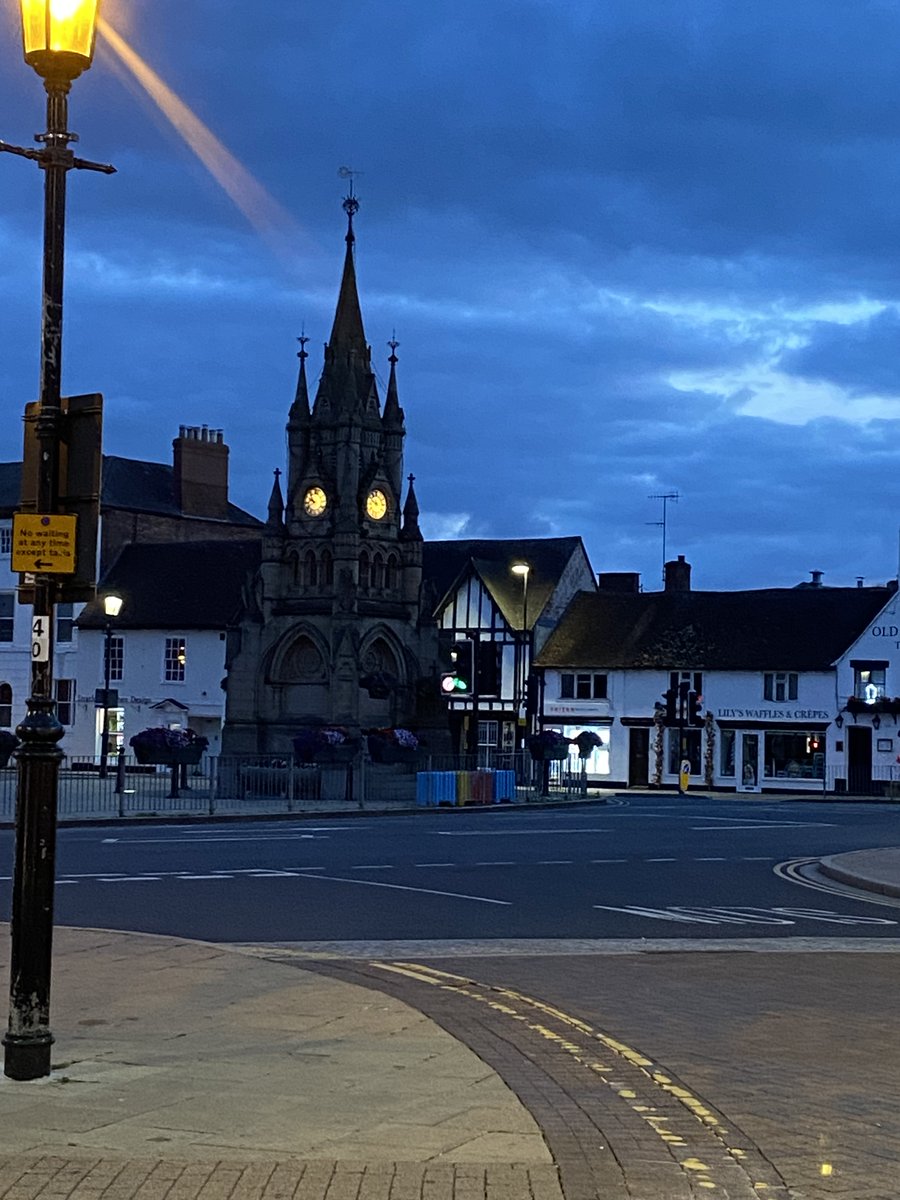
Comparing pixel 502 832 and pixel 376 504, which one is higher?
pixel 376 504

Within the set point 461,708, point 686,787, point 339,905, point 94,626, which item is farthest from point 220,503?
point 339,905

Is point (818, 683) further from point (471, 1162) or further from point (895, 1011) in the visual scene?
point (471, 1162)

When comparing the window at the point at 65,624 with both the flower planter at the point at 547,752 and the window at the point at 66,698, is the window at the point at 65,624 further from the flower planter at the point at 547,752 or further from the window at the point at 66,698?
the flower planter at the point at 547,752

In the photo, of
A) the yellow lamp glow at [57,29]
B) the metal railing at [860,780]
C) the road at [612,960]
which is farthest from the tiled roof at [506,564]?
the yellow lamp glow at [57,29]

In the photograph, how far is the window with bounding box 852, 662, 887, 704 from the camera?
67688 mm

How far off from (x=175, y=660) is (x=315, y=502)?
1689 centimetres

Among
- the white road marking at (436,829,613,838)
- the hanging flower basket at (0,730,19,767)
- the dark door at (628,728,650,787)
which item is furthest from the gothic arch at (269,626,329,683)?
the white road marking at (436,829,613,838)

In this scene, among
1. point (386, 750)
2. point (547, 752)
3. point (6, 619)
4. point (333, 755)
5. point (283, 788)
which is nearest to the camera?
point (283, 788)

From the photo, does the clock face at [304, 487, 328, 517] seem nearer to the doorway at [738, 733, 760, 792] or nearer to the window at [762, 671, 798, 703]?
the window at [762, 671, 798, 703]

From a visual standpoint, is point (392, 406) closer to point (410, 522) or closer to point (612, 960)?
point (410, 522)

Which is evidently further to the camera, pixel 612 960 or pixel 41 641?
pixel 612 960

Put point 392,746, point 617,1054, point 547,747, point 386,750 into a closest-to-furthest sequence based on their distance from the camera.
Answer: point 617,1054 → point 386,750 → point 392,746 → point 547,747

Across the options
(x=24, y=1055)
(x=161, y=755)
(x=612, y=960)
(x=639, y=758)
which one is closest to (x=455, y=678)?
(x=161, y=755)

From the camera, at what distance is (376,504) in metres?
57.7
